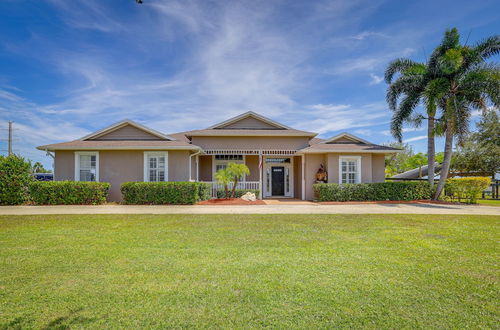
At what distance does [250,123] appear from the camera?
19.0 metres

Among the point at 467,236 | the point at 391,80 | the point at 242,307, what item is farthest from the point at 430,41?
the point at 242,307

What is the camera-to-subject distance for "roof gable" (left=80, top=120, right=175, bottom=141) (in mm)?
16219

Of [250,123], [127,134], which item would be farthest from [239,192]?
[127,134]

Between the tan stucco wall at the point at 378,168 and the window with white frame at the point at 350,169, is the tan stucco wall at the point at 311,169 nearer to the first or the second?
the window with white frame at the point at 350,169

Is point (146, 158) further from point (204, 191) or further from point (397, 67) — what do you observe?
point (397, 67)

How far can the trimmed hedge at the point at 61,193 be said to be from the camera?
12.9 meters

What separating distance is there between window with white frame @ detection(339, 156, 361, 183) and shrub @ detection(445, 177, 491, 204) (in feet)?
18.8

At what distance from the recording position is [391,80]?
59.0ft

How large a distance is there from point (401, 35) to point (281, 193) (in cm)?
1167

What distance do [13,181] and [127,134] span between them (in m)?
5.94

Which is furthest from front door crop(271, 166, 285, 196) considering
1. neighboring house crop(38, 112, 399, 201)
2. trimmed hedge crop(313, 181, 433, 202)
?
trimmed hedge crop(313, 181, 433, 202)

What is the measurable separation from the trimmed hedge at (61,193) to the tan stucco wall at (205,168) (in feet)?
22.9

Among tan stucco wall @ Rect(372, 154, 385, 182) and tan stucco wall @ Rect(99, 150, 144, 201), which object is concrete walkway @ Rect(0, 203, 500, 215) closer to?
tan stucco wall @ Rect(99, 150, 144, 201)

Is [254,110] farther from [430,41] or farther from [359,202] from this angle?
[430,41]
